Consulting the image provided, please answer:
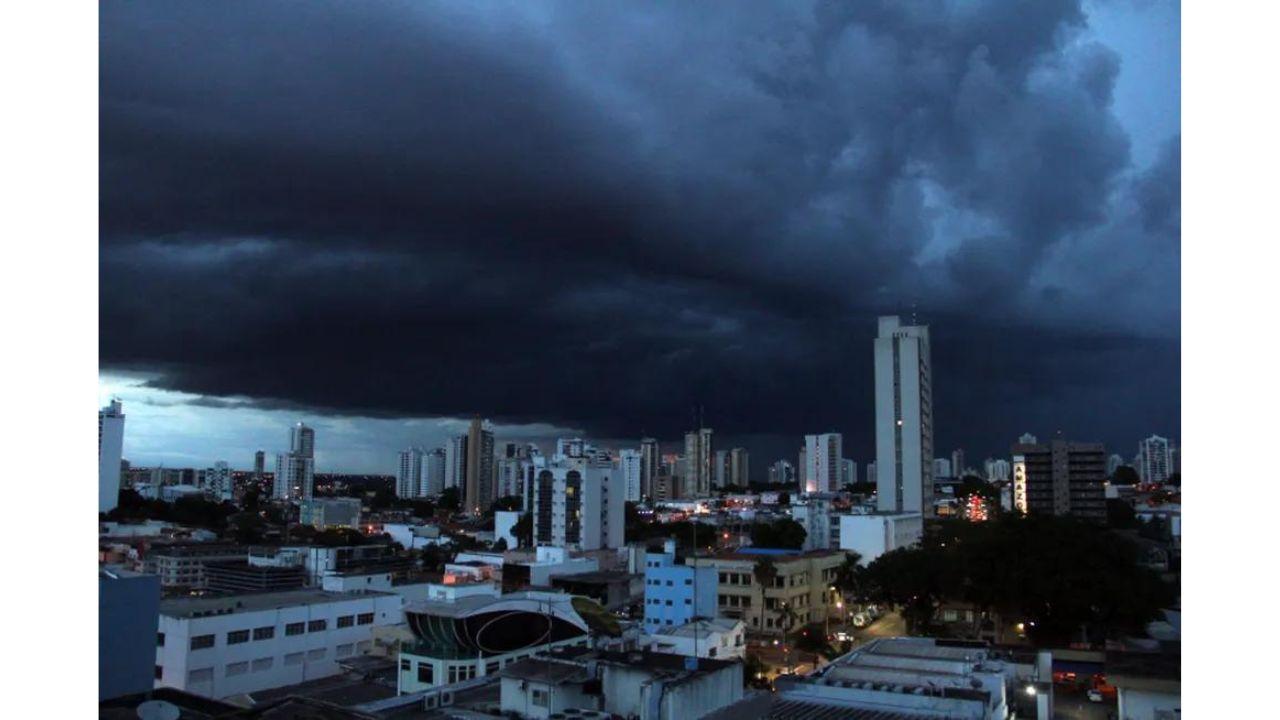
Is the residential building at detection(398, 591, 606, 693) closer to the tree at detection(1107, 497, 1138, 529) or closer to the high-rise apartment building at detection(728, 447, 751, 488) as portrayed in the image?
the tree at detection(1107, 497, 1138, 529)

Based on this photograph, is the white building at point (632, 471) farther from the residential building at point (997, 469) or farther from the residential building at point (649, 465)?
the residential building at point (997, 469)

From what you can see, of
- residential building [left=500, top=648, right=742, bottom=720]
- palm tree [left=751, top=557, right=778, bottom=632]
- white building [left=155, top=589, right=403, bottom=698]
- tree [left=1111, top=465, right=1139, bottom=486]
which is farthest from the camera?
tree [left=1111, top=465, right=1139, bottom=486]

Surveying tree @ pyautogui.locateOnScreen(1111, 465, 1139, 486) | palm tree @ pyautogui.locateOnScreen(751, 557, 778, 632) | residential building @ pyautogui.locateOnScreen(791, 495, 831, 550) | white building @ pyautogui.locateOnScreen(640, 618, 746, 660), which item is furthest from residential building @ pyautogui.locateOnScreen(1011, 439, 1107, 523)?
white building @ pyautogui.locateOnScreen(640, 618, 746, 660)

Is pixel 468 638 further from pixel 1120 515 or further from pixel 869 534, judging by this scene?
pixel 1120 515

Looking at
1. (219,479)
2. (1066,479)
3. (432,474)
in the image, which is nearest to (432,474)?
(432,474)

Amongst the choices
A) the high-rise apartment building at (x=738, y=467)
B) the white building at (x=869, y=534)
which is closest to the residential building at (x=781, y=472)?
the high-rise apartment building at (x=738, y=467)

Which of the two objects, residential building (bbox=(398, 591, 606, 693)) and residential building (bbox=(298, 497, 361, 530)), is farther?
residential building (bbox=(298, 497, 361, 530))

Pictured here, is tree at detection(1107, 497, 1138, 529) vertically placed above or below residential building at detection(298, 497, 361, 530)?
above
